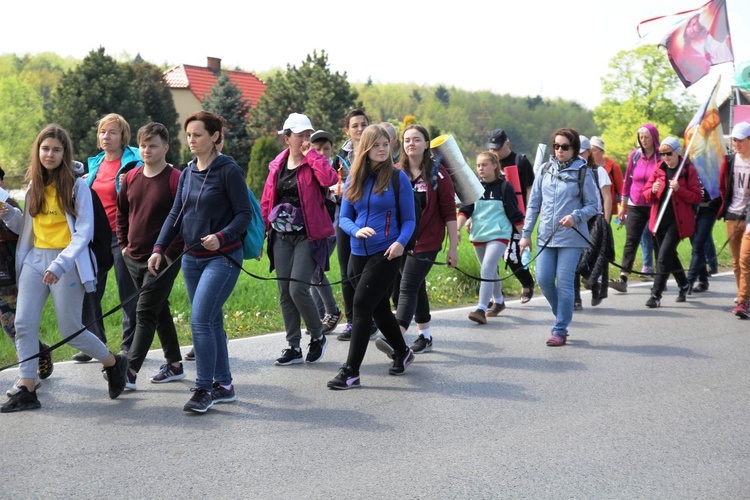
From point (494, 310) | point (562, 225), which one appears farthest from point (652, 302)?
point (562, 225)

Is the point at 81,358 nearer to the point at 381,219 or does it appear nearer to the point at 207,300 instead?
the point at 207,300

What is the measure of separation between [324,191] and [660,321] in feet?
13.0

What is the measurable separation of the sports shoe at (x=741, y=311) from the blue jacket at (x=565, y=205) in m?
2.23

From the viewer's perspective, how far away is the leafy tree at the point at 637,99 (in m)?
78.2

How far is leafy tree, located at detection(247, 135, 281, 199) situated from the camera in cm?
4416

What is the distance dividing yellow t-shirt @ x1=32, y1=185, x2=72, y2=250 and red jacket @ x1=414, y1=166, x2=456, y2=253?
2855 mm

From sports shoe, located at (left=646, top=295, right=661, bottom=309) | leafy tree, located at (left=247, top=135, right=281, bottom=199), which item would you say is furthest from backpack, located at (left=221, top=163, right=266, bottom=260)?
leafy tree, located at (left=247, top=135, right=281, bottom=199)

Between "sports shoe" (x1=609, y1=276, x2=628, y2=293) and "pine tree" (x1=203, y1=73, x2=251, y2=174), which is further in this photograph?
"pine tree" (x1=203, y1=73, x2=251, y2=174)

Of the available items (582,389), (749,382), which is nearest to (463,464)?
(582,389)

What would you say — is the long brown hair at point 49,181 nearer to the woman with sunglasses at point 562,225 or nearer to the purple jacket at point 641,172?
the woman with sunglasses at point 562,225

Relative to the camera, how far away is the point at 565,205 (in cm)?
837

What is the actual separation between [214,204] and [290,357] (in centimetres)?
185

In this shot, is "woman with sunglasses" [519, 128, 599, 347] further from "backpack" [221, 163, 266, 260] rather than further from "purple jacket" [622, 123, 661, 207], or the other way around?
"purple jacket" [622, 123, 661, 207]

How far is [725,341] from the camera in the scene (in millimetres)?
8398
